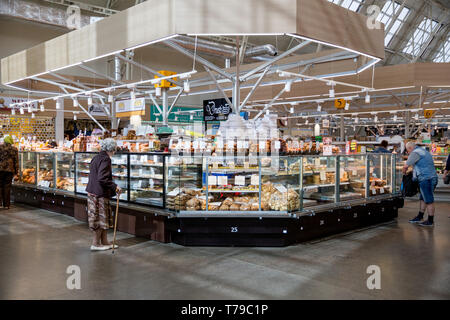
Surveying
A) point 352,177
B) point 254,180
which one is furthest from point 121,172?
point 352,177

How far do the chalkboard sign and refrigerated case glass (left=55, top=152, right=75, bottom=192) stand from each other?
172 inches

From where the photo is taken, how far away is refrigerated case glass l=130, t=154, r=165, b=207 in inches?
248

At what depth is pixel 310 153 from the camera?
679 centimetres

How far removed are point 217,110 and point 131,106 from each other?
8.25 feet

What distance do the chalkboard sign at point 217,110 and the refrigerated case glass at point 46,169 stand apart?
180 inches

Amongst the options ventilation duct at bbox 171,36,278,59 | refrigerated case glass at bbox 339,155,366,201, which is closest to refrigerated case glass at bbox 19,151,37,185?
refrigerated case glass at bbox 339,155,366,201

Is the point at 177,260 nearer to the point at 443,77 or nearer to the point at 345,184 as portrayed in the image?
the point at 345,184

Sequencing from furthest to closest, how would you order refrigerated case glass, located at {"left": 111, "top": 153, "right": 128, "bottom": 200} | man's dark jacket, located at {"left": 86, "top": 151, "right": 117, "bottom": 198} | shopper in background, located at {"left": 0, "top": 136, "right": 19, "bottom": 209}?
shopper in background, located at {"left": 0, "top": 136, "right": 19, "bottom": 209} → refrigerated case glass, located at {"left": 111, "top": 153, "right": 128, "bottom": 200} → man's dark jacket, located at {"left": 86, "top": 151, "right": 117, "bottom": 198}

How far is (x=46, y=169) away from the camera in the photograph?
9.46m

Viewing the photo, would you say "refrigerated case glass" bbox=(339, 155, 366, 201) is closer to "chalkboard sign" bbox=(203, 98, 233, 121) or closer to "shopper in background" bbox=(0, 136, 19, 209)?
A: "chalkboard sign" bbox=(203, 98, 233, 121)

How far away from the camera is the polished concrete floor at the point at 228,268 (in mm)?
3998
